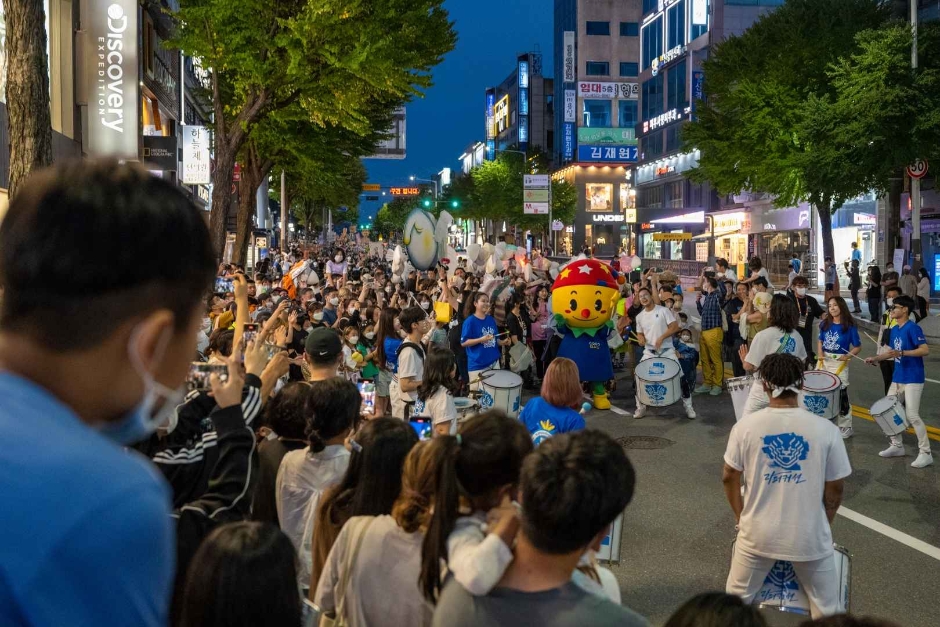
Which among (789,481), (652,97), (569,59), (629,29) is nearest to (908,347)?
(789,481)

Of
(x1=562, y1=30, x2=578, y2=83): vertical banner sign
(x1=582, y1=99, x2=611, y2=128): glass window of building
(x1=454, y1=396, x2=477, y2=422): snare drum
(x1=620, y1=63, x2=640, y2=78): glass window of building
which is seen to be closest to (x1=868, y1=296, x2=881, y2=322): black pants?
(x1=454, y1=396, x2=477, y2=422): snare drum

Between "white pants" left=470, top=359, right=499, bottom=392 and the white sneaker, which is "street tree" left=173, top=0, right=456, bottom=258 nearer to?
"white pants" left=470, top=359, right=499, bottom=392

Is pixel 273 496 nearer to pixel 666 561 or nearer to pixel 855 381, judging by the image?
pixel 666 561

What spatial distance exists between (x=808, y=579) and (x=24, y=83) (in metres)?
8.51

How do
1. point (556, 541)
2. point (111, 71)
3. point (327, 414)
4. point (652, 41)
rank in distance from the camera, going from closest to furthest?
point (556, 541) < point (327, 414) < point (111, 71) < point (652, 41)

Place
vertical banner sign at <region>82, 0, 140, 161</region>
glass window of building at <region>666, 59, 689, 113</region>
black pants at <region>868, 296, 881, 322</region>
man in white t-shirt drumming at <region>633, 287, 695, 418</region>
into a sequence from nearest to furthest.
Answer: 1. man in white t-shirt drumming at <region>633, 287, 695, 418</region>
2. vertical banner sign at <region>82, 0, 140, 161</region>
3. black pants at <region>868, 296, 881, 322</region>
4. glass window of building at <region>666, 59, 689, 113</region>

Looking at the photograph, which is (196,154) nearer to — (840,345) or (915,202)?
(915,202)

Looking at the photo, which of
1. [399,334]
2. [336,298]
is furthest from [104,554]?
[336,298]

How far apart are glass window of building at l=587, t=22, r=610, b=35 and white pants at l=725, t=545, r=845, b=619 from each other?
94.9m

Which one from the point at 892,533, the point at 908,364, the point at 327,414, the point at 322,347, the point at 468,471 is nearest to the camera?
the point at 468,471

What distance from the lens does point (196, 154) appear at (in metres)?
27.6

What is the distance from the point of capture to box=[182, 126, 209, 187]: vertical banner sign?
27.4 metres

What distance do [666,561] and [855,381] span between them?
31.8 ft

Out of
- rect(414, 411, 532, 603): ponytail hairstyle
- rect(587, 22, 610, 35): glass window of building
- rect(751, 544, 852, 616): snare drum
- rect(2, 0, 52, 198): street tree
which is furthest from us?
rect(587, 22, 610, 35): glass window of building
